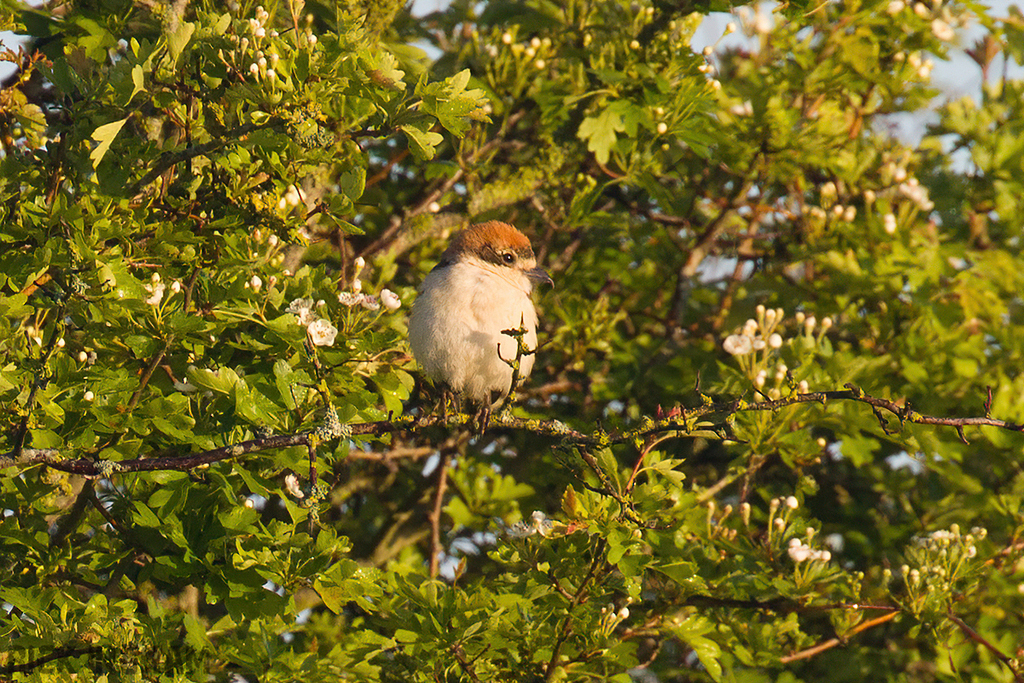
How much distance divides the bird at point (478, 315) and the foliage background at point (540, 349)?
204mm

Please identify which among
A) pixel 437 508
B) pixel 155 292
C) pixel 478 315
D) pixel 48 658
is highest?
pixel 155 292

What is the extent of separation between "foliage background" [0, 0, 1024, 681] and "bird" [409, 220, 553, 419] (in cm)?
20

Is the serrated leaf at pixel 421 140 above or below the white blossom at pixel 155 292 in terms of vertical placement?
above

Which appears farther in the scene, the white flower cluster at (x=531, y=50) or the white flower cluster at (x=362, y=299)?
the white flower cluster at (x=531, y=50)

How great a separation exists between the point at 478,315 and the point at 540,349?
0.80 metres

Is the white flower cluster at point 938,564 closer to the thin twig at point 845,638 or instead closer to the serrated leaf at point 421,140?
the thin twig at point 845,638

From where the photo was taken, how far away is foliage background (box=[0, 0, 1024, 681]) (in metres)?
3.92

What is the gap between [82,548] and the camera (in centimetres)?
452

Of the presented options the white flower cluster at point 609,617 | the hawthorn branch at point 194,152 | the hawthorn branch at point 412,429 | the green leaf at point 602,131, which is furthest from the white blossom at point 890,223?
the hawthorn branch at point 194,152

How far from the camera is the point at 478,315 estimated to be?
16.1 ft

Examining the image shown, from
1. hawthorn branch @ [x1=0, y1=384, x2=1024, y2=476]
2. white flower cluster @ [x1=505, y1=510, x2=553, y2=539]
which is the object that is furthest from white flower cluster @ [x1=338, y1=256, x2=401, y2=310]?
white flower cluster @ [x1=505, y1=510, x2=553, y2=539]

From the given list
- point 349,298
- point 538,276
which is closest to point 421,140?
point 349,298

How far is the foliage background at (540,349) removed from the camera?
3.92 meters

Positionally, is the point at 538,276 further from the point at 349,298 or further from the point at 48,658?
the point at 48,658
